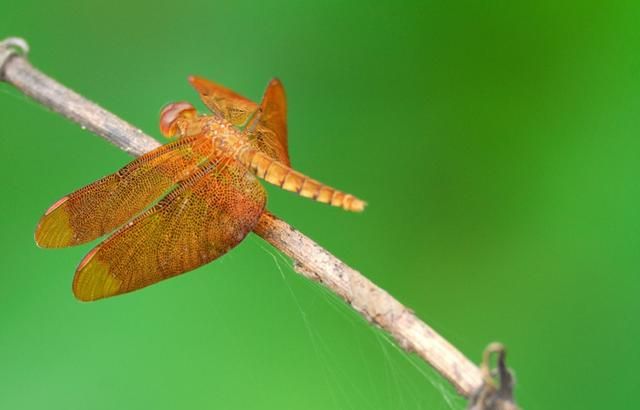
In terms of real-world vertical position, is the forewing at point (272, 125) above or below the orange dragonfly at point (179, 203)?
above

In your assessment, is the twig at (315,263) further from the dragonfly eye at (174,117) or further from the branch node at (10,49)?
the dragonfly eye at (174,117)

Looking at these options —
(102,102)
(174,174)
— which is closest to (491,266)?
(174,174)

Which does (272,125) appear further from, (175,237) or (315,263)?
(315,263)

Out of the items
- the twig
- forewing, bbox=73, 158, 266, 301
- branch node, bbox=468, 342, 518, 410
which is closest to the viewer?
branch node, bbox=468, 342, 518, 410

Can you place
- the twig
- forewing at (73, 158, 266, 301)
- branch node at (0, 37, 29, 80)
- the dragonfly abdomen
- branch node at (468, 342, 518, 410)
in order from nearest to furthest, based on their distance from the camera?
1. branch node at (468, 342, 518, 410)
2. the twig
3. forewing at (73, 158, 266, 301)
4. the dragonfly abdomen
5. branch node at (0, 37, 29, 80)

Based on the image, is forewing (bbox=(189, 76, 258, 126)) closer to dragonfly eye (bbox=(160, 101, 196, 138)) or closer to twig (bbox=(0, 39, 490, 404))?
dragonfly eye (bbox=(160, 101, 196, 138))

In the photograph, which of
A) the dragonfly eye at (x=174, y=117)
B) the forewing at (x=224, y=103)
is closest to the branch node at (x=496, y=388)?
the forewing at (x=224, y=103)

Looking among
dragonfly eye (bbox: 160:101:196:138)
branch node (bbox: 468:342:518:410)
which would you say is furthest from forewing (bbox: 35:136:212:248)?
branch node (bbox: 468:342:518:410)
